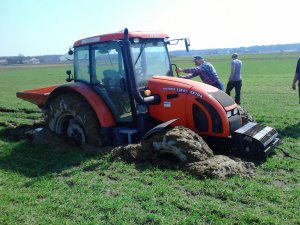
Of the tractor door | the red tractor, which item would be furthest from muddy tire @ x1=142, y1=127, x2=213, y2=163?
the tractor door

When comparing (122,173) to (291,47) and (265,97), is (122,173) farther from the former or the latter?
(291,47)

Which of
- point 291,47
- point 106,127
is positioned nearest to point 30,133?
point 106,127

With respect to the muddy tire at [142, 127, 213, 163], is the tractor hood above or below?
above

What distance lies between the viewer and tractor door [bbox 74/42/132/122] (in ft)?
22.4

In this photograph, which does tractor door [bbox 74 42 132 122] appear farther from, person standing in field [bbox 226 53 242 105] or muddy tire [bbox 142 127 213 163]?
person standing in field [bbox 226 53 242 105]

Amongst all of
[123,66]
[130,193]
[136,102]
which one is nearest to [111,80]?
[123,66]

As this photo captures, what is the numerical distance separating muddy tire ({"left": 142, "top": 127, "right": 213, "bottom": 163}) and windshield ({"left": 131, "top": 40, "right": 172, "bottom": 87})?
1.40m

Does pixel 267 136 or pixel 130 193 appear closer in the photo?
pixel 130 193

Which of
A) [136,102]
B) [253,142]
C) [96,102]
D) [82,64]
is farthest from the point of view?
[82,64]

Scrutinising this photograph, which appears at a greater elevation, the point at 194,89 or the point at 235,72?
the point at 235,72

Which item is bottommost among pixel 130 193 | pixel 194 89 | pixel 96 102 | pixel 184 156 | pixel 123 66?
pixel 130 193

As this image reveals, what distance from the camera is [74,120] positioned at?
7.61 m

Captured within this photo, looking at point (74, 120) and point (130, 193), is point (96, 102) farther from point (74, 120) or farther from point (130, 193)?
point (130, 193)

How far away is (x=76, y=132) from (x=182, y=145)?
2.81m
